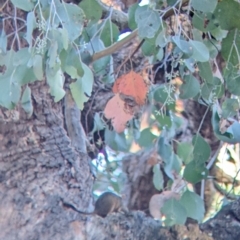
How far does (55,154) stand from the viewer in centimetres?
121

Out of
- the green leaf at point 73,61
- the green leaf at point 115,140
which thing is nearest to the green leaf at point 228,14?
the green leaf at point 73,61

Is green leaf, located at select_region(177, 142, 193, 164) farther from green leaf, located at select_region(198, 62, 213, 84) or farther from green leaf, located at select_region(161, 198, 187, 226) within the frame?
green leaf, located at select_region(198, 62, 213, 84)

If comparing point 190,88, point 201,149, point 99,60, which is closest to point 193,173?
point 201,149

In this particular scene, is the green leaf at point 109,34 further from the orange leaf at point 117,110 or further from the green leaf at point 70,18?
the green leaf at point 70,18

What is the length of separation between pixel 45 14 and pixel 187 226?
55 centimetres

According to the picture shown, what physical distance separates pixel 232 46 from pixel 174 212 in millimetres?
414

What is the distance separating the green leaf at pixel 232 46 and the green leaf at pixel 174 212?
375 millimetres

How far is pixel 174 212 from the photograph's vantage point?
1216mm

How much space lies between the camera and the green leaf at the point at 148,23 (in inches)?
32.4

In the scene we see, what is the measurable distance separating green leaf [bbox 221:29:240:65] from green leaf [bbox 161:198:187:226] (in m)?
0.38

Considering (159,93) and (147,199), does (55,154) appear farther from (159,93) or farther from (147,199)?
(147,199)

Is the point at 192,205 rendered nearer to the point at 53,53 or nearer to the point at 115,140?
the point at 115,140

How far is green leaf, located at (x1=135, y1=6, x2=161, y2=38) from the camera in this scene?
82 centimetres

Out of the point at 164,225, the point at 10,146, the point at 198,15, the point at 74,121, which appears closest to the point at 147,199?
the point at 74,121
